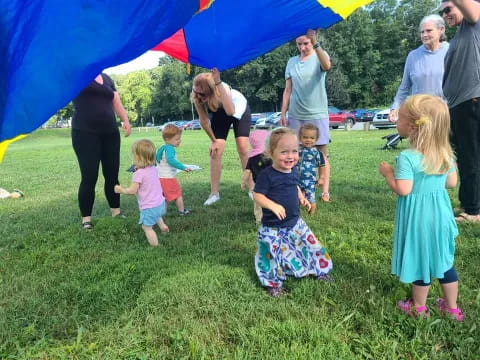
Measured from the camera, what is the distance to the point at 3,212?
5809 millimetres

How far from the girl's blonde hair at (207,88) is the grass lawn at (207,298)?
57.1 inches

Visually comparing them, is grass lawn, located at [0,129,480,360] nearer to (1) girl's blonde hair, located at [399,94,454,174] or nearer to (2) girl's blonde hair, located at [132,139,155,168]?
(2) girl's blonde hair, located at [132,139,155,168]

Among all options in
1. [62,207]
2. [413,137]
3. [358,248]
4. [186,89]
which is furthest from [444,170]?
[186,89]

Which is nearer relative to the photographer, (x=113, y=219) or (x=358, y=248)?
(x=358, y=248)

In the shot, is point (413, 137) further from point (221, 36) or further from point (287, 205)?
point (221, 36)

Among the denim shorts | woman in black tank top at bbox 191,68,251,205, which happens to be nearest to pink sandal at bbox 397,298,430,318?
the denim shorts

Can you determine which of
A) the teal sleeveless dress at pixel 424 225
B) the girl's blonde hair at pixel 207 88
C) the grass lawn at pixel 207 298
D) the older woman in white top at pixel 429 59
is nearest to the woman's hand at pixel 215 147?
the girl's blonde hair at pixel 207 88

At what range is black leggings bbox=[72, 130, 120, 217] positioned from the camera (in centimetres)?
432

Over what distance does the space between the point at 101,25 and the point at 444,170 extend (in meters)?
2.17

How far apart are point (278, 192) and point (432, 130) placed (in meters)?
1.18

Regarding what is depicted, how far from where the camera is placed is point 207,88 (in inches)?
174

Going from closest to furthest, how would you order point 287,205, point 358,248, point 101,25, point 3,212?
point 101,25 < point 287,205 < point 358,248 < point 3,212

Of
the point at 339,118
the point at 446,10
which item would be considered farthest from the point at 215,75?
the point at 339,118

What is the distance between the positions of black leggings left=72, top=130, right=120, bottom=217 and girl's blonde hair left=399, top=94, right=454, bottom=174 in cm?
342
